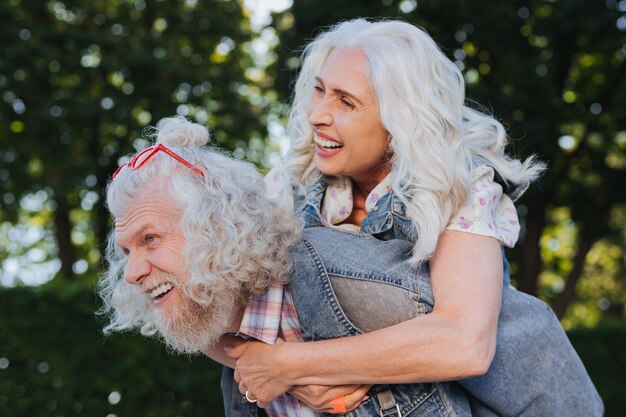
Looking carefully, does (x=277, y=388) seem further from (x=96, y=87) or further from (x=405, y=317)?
(x=96, y=87)

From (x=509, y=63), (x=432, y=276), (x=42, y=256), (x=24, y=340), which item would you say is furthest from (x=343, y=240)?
(x=42, y=256)

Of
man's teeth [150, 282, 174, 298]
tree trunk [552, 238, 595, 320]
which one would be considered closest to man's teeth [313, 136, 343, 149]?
man's teeth [150, 282, 174, 298]

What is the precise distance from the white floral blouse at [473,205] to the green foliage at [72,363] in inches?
202

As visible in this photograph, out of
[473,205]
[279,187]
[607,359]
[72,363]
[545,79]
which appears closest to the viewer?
[473,205]

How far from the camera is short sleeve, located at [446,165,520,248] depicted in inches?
103

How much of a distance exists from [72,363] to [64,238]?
9.98 meters

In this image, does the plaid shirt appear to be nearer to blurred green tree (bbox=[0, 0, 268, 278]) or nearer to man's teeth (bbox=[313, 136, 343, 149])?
man's teeth (bbox=[313, 136, 343, 149])

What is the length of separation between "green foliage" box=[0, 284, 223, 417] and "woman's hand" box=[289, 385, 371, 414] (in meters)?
5.56

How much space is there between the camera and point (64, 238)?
17328 millimetres

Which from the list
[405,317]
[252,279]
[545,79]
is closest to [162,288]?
[252,279]

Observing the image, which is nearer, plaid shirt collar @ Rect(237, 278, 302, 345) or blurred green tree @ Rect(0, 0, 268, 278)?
plaid shirt collar @ Rect(237, 278, 302, 345)

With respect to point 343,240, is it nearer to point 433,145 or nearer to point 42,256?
point 433,145

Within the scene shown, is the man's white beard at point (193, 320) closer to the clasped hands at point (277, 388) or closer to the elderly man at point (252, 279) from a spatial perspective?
the elderly man at point (252, 279)

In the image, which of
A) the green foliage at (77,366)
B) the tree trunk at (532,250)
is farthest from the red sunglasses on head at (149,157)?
the tree trunk at (532,250)
